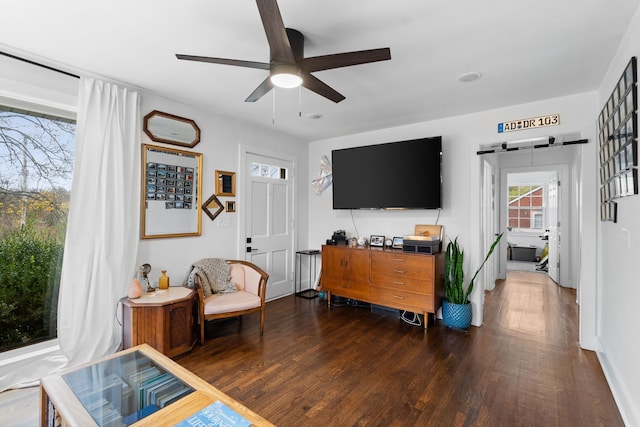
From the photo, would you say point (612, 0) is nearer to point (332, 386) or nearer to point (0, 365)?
point (332, 386)

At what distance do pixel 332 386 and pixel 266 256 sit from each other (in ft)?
7.78

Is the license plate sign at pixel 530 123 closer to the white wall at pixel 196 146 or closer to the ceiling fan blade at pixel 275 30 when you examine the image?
the ceiling fan blade at pixel 275 30

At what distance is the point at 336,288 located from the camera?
4.18m

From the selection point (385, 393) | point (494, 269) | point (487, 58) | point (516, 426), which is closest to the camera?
point (516, 426)

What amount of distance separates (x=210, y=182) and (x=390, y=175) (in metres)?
2.25

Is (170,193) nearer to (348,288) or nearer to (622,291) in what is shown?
(348,288)

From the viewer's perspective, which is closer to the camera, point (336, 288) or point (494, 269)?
point (336, 288)

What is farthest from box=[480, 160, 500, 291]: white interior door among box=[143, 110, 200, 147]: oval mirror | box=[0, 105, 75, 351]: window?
box=[0, 105, 75, 351]: window

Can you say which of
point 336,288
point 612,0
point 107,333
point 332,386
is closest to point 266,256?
point 336,288

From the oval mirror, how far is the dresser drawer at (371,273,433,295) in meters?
2.69

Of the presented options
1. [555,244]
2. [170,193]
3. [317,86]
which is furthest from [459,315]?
[555,244]

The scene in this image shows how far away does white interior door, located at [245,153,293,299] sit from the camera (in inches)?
165

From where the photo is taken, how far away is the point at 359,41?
7.06 feet

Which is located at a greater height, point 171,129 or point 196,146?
point 171,129
